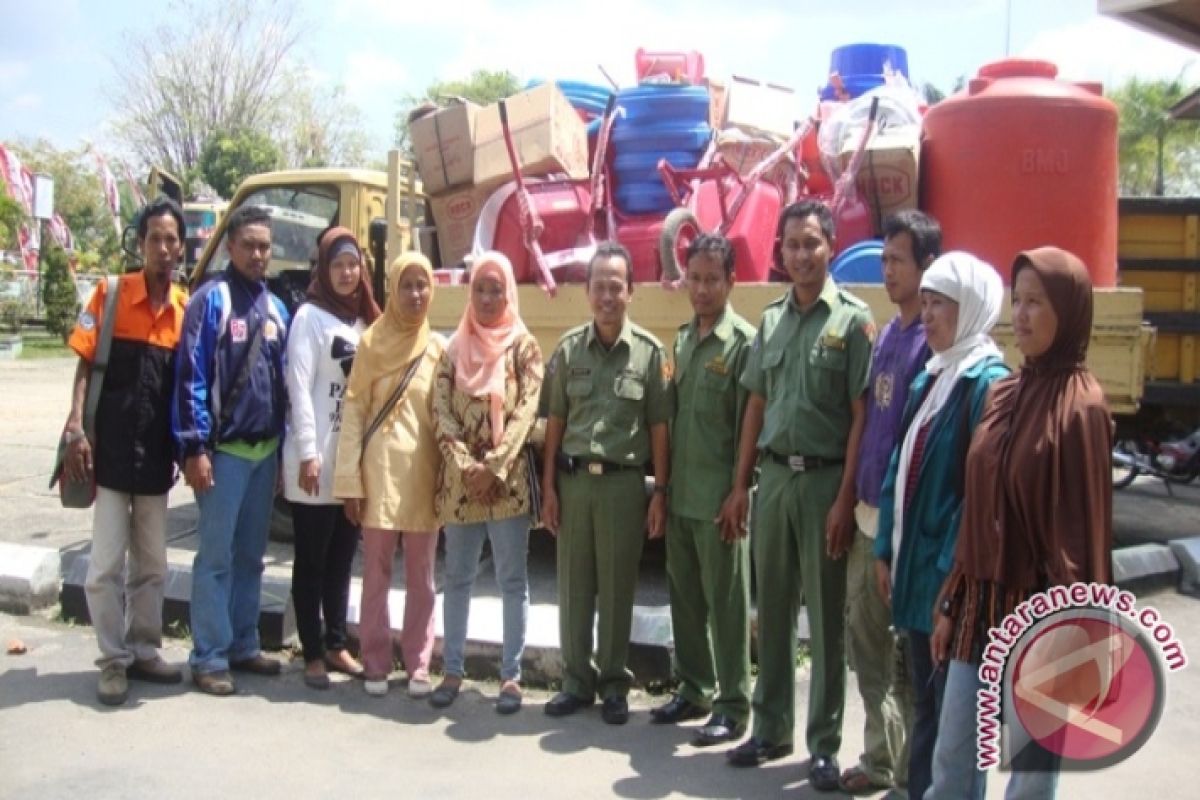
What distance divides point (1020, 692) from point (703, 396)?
5.33ft

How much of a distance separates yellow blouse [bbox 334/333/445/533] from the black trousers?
0.23m

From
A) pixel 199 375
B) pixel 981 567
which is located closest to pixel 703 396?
pixel 981 567

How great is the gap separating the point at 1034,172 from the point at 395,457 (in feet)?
10.5

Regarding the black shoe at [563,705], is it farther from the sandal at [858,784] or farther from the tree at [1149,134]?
the tree at [1149,134]

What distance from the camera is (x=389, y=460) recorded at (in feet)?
14.0

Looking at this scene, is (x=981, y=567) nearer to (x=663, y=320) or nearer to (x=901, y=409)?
(x=901, y=409)

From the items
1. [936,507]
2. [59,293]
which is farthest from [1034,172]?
[59,293]

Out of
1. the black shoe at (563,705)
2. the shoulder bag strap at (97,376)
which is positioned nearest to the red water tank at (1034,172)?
the black shoe at (563,705)

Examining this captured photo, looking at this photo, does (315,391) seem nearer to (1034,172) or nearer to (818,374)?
(818,374)

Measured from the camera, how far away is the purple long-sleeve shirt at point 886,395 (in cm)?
324

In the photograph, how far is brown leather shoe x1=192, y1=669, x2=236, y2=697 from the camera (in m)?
4.29

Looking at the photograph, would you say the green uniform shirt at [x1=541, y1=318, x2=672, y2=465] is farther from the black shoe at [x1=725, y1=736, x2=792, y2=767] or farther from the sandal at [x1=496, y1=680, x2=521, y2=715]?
the black shoe at [x1=725, y1=736, x2=792, y2=767]

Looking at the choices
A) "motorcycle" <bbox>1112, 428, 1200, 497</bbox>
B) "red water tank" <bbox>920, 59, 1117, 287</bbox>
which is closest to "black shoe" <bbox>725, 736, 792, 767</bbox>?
"red water tank" <bbox>920, 59, 1117, 287</bbox>

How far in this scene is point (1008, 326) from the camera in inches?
194
